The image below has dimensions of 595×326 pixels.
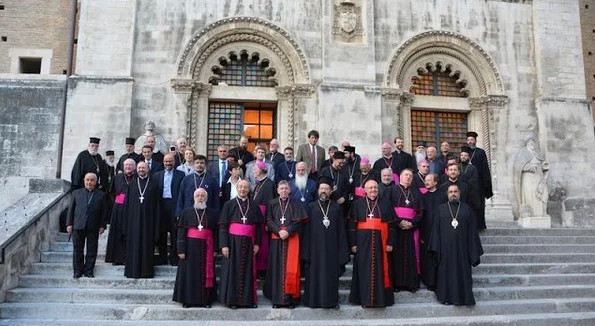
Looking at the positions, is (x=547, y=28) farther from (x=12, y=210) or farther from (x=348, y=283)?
(x=12, y=210)

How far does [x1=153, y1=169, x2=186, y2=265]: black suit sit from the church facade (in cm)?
428

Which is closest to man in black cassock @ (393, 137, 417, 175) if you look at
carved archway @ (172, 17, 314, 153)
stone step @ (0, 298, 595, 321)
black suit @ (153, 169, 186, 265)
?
carved archway @ (172, 17, 314, 153)

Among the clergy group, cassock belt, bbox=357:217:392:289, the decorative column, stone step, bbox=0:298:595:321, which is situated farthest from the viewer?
the decorative column

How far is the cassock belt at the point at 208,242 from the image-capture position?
7400 millimetres

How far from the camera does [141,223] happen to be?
816 cm

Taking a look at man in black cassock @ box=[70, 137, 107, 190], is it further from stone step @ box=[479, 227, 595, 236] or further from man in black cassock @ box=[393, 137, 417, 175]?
stone step @ box=[479, 227, 595, 236]

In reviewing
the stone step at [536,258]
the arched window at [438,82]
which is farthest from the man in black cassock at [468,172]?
the arched window at [438,82]

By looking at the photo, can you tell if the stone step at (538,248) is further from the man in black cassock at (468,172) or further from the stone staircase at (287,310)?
the man in black cassock at (468,172)

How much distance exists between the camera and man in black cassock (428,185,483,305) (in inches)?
303

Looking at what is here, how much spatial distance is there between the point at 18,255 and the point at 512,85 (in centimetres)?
1303

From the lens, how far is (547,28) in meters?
15.2

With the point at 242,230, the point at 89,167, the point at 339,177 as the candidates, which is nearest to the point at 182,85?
the point at 89,167

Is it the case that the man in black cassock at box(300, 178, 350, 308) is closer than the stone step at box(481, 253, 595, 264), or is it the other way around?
the man in black cassock at box(300, 178, 350, 308)

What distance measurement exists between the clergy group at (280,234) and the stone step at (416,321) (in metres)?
0.29
